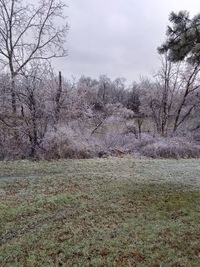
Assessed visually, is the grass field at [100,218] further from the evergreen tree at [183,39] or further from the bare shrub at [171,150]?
the bare shrub at [171,150]

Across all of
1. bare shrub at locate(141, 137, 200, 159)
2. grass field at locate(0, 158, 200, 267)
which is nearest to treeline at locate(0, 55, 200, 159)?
bare shrub at locate(141, 137, 200, 159)

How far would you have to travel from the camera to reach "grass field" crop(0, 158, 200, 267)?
181 inches

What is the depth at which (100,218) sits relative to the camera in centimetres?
595

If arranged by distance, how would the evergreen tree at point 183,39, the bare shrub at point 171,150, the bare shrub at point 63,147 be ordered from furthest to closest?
the bare shrub at point 171,150
the bare shrub at point 63,147
the evergreen tree at point 183,39

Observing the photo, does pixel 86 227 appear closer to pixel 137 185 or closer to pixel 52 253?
pixel 52 253

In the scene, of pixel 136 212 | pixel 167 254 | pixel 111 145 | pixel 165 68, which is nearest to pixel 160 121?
pixel 165 68

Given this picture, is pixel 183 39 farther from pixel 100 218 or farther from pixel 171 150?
pixel 171 150

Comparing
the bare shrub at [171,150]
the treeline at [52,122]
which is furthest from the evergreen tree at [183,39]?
the bare shrub at [171,150]

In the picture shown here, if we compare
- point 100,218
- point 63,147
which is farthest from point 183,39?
point 63,147

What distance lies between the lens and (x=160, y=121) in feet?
83.4

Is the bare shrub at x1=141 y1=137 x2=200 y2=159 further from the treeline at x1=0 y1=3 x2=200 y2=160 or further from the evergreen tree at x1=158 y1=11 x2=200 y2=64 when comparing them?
the evergreen tree at x1=158 y1=11 x2=200 y2=64

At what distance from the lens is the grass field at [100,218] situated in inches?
181

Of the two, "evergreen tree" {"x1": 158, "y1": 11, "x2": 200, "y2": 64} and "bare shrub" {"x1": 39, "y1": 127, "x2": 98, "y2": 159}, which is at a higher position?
"evergreen tree" {"x1": 158, "y1": 11, "x2": 200, "y2": 64}

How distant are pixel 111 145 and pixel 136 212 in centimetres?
1176
